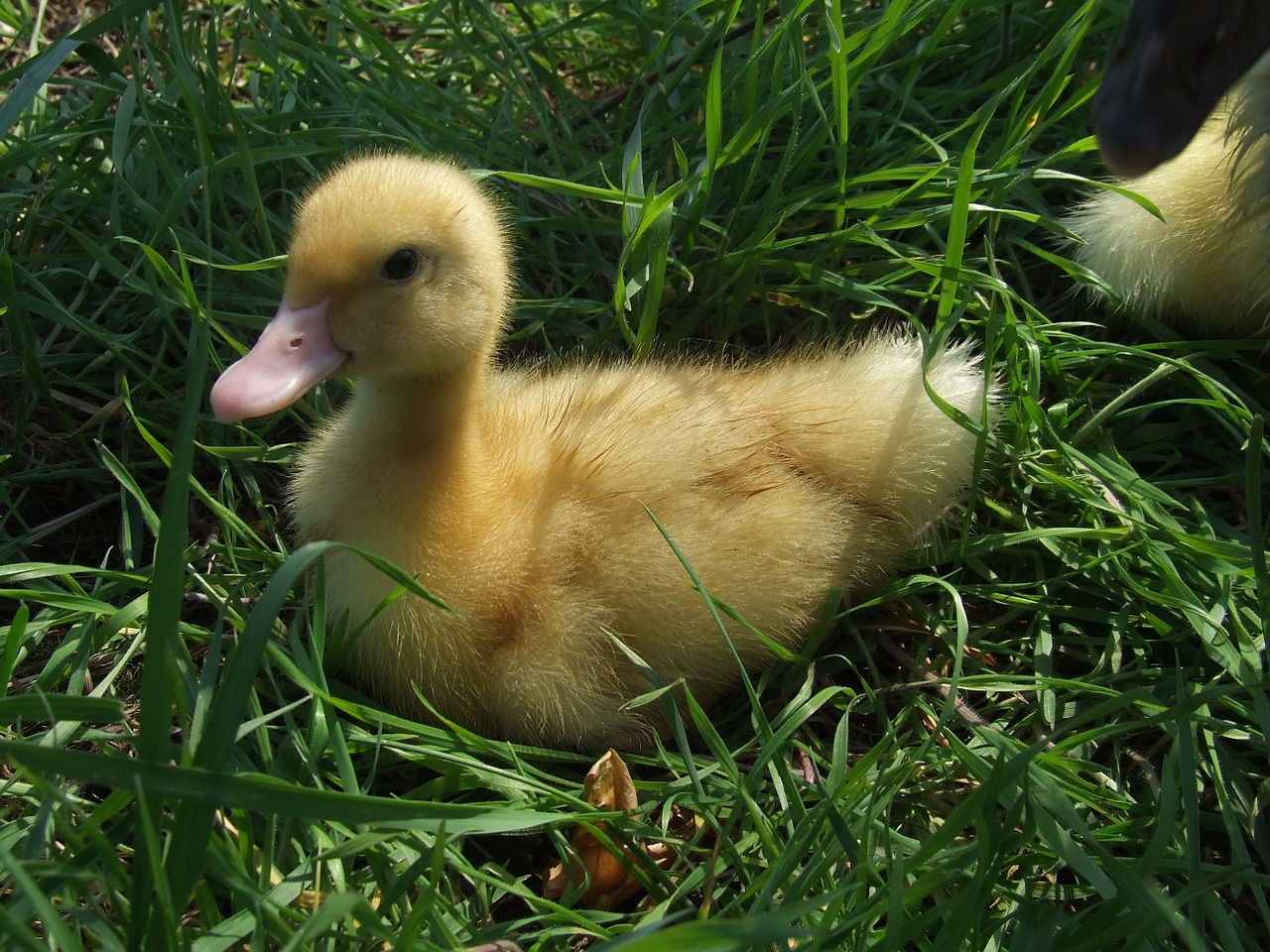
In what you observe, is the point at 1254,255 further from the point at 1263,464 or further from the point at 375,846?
the point at 375,846

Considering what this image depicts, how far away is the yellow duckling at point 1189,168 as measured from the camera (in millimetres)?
1573

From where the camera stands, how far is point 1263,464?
2135 mm

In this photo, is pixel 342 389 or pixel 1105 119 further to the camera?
pixel 342 389

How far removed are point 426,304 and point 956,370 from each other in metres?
0.92

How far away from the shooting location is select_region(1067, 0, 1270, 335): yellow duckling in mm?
1573

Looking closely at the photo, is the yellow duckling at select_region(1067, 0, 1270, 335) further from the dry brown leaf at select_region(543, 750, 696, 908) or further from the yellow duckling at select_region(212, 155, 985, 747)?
the dry brown leaf at select_region(543, 750, 696, 908)

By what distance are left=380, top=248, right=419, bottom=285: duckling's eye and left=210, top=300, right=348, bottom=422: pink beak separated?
0.33 ft

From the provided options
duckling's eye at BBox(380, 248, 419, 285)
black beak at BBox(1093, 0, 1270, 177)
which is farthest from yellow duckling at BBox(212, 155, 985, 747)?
black beak at BBox(1093, 0, 1270, 177)

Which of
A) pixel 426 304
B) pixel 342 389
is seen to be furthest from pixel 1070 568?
pixel 342 389

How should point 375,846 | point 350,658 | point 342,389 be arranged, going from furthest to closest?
point 342,389 < point 350,658 < point 375,846

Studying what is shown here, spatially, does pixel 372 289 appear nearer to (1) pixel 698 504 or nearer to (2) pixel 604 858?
(1) pixel 698 504

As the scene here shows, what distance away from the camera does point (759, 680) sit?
6.27 ft

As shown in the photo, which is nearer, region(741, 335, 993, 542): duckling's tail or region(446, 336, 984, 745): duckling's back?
region(446, 336, 984, 745): duckling's back

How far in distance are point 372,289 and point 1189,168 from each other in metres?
1.49
